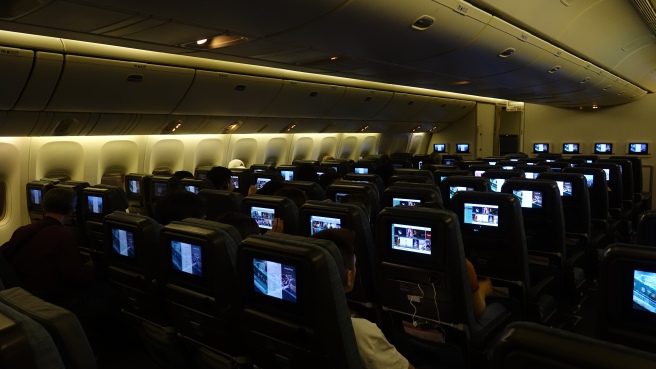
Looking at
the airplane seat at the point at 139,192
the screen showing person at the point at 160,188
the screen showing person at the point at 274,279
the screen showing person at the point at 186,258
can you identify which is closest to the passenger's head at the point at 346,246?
the screen showing person at the point at 274,279

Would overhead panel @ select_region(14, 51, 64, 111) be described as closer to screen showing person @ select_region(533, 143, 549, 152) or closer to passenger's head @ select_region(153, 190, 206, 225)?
passenger's head @ select_region(153, 190, 206, 225)

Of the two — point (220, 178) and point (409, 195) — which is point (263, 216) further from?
point (220, 178)

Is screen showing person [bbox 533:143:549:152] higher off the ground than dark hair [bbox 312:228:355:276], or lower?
higher

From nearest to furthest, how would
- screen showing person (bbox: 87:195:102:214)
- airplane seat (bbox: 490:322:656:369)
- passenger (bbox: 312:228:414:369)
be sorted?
airplane seat (bbox: 490:322:656:369), passenger (bbox: 312:228:414:369), screen showing person (bbox: 87:195:102:214)

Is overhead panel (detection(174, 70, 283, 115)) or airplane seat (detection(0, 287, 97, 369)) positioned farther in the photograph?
overhead panel (detection(174, 70, 283, 115))

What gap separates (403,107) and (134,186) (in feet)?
30.3

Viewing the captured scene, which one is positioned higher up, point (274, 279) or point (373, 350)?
point (274, 279)

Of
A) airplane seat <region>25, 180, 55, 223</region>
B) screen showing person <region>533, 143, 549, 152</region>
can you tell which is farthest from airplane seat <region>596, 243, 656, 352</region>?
screen showing person <region>533, 143, 549, 152</region>

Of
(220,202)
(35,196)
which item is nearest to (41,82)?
(35,196)

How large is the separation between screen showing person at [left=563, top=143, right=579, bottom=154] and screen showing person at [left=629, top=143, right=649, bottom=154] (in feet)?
5.73

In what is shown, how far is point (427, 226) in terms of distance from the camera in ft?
9.95

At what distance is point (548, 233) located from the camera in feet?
15.4

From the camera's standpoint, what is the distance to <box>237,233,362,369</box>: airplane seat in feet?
6.85

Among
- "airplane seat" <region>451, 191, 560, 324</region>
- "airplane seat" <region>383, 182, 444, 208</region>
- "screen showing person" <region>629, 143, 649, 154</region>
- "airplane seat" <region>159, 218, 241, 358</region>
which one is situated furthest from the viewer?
"screen showing person" <region>629, 143, 649, 154</region>
